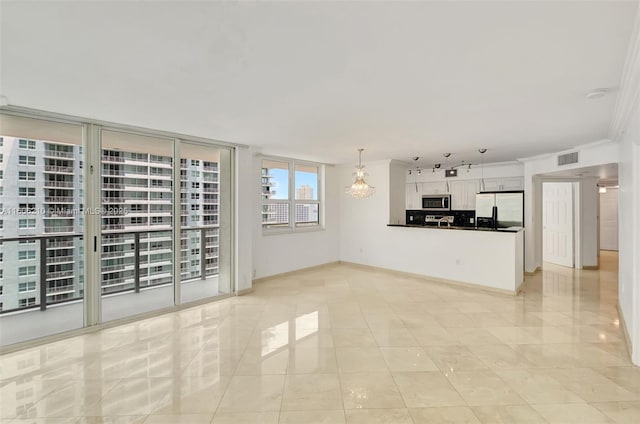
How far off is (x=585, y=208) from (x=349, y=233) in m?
5.62

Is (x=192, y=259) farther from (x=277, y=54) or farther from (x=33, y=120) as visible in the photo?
(x=277, y=54)

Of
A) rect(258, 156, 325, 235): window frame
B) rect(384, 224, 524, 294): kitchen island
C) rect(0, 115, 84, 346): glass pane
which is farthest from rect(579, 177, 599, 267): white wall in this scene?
rect(0, 115, 84, 346): glass pane

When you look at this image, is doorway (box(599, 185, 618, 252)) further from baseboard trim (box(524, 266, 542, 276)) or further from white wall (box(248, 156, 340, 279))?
white wall (box(248, 156, 340, 279))

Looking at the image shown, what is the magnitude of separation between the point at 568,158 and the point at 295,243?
220 inches

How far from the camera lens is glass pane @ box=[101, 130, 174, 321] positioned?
149 inches

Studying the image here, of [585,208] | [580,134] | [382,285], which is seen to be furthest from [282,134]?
[585,208]

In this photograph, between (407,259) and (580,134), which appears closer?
(580,134)

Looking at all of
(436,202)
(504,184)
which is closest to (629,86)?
(504,184)

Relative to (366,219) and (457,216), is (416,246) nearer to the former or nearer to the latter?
(366,219)

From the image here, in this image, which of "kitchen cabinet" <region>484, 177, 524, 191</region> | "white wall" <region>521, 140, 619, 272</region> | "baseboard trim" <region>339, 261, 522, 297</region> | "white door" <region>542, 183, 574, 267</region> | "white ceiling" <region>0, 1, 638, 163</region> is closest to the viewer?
"white ceiling" <region>0, 1, 638, 163</region>

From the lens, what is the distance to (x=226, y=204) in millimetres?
5039

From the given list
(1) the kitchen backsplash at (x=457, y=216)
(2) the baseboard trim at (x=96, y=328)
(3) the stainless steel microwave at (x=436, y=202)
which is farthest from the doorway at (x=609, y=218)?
(2) the baseboard trim at (x=96, y=328)

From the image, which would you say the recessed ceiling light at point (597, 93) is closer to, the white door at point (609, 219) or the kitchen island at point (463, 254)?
the kitchen island at point (463, 254)

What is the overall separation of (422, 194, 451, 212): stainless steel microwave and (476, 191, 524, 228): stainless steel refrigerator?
78 cm
